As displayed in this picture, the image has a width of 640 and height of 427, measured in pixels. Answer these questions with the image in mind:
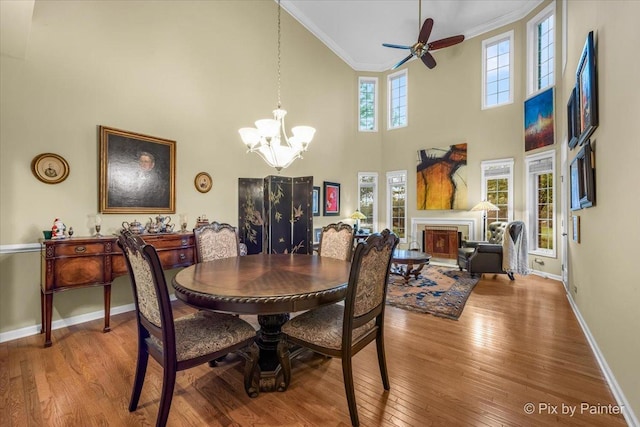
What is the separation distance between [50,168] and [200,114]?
1923mm

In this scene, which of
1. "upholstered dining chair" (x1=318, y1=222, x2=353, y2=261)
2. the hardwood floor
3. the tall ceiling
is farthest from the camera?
the tall ceiling

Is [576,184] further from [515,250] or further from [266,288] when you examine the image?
[266,288]

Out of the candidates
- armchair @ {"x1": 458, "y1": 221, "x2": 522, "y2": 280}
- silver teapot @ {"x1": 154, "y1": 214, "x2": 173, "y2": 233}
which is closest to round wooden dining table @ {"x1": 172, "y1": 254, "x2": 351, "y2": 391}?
silver teapot @ {"x1": 154, "y1": 214, "x2": 173, "y2": 233}

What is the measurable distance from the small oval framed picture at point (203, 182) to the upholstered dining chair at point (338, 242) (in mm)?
2118

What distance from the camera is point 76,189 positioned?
120 inches

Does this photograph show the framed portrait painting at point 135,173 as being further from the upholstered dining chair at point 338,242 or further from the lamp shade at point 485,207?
the lamp shade at point 485,207

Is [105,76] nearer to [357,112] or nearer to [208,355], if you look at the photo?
[208,355]

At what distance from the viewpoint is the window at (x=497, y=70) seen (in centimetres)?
610

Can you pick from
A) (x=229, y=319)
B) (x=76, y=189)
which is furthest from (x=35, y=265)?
(x=229, y=319)

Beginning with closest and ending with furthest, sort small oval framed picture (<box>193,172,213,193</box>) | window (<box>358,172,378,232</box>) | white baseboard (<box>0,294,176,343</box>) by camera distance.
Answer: white baseboard (<box>0,294,176,343</box>) → small oval framed picture (<box>193,172,213,193</box>) → window (<box>358,172,378,232</box>)

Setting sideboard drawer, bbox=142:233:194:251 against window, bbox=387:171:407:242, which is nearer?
sideboard drawer, bbox=142:233:194:251

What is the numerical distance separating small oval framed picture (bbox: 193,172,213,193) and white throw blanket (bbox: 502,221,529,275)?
5004 millimetres

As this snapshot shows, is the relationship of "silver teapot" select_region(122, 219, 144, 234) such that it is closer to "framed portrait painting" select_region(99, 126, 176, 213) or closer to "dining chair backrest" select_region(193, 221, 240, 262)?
"framed portrait painting" select_region(99, 126, 176, 213)

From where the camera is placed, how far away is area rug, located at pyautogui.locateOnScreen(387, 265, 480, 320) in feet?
11.5
